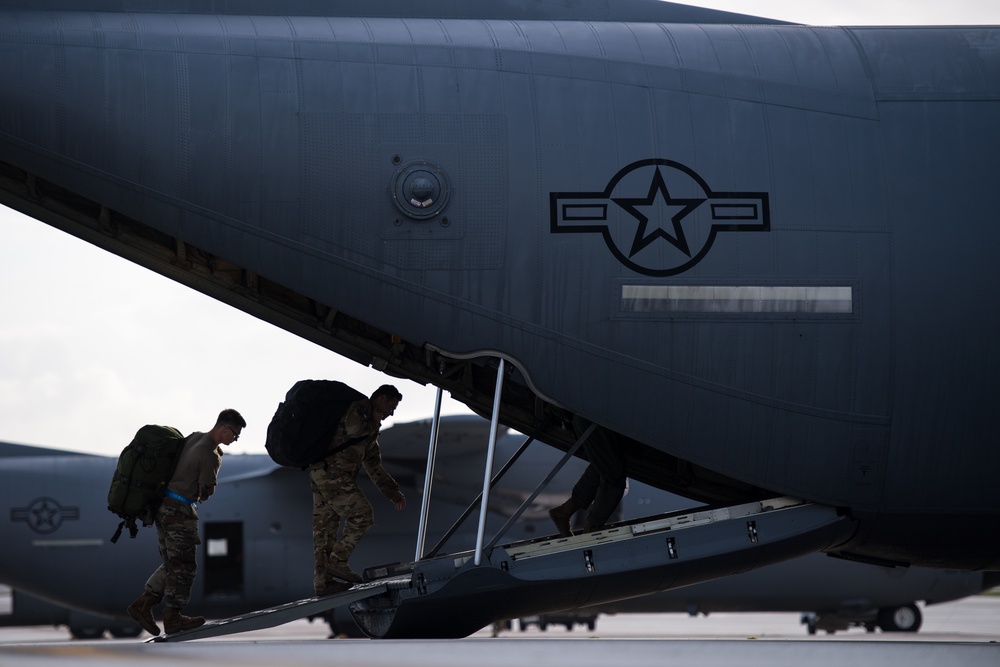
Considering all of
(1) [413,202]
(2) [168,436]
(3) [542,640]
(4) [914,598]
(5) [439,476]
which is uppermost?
(1) [413,202]

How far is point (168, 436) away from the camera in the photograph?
26.2ft

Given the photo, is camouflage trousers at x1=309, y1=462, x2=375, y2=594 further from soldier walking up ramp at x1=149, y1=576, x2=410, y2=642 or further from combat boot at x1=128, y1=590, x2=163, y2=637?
combat boot at x1=128, y1=590, x2=163, y2=637

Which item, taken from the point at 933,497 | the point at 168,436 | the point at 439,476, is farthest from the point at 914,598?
the point at 168,436

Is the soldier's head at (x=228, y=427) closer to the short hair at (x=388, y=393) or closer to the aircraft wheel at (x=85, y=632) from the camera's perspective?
the short hair at (x=388, y=393)

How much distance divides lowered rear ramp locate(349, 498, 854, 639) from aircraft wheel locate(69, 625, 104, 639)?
1373 cm

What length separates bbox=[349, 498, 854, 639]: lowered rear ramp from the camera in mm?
6574

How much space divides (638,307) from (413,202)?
5.48ft

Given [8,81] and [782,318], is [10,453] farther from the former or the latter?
[782,318]

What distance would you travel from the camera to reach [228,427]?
811 centimetres

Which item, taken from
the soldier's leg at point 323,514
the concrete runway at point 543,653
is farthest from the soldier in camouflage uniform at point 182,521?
the concrete runway at point 543,653

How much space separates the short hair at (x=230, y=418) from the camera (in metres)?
8.14

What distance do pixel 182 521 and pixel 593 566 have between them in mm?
3151

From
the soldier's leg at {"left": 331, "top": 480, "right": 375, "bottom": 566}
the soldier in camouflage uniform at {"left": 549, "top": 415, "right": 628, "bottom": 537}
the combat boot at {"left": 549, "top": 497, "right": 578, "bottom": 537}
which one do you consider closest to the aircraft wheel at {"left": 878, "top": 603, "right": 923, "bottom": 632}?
the combat boot at {"left": 549, "top": 497, "right": 578, "bottom": 537}

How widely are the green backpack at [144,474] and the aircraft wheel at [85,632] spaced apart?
12490 millimetres
